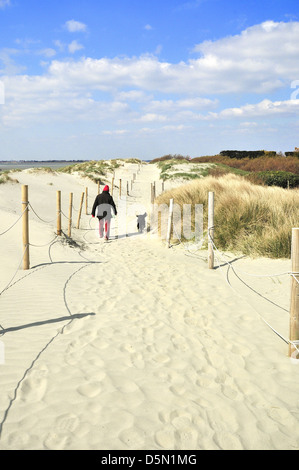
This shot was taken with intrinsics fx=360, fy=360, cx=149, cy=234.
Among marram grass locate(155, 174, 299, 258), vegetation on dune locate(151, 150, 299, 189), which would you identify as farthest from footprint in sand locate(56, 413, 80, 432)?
vegetation on dune locate(151, 150, 299, 189)

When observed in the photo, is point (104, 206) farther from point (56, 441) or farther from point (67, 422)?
point (56, 441)

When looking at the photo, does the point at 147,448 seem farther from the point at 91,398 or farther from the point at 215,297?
the point at 215,297

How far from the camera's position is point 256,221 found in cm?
997

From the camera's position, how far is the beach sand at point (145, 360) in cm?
289

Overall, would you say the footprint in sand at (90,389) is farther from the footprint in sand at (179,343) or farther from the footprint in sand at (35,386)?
the footprint in sand at (179,343)

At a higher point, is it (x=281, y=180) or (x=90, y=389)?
(x=281, y=180)

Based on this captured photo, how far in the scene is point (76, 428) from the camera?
285 cm

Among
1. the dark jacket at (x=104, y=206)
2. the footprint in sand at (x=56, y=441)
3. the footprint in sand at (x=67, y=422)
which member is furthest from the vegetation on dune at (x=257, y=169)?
the footprint in sand at (x=56, y=441)

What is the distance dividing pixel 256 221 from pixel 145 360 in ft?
22.4

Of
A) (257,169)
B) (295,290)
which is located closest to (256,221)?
(295,290)

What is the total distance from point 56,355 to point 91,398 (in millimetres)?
916

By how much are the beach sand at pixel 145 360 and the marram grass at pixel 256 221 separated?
0.56 m
